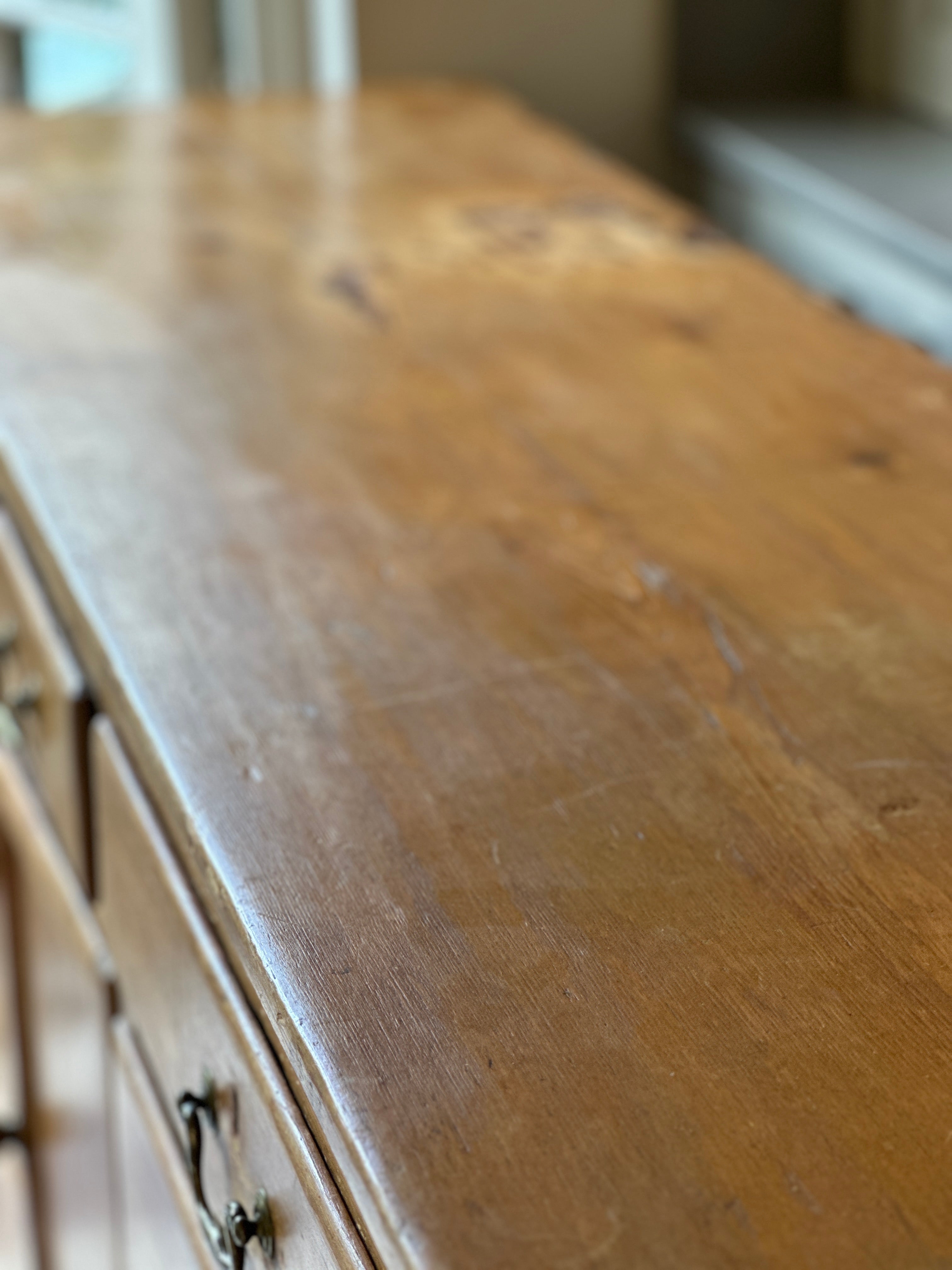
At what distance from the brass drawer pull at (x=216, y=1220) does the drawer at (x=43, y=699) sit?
8.5 inches

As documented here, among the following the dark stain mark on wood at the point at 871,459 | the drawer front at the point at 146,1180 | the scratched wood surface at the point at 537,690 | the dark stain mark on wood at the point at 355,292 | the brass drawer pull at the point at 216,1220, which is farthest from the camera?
the dark stain mark on wood at the point at 355,292

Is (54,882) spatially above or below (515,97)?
below

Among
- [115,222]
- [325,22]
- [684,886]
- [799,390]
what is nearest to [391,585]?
[684,886]

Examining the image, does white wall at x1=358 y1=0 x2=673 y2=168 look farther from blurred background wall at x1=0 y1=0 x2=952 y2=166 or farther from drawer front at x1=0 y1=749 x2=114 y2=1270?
drawer front at x1=0 y1=749 x2=114 y2=1270

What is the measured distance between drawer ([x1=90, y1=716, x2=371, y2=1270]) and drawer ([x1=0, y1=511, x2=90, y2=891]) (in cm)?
2

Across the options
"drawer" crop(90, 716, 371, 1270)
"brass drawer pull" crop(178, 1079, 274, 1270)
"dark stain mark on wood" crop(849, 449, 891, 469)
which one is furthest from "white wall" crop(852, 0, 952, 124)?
"brass drawer pull" crop(178, 1079, 274, 1270)

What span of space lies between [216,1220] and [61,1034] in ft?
1.26

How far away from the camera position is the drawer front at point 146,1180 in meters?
0.65

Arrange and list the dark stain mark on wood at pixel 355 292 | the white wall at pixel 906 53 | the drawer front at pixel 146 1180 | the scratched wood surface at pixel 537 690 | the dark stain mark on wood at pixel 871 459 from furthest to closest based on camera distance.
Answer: the white wall at pixel 906 53 < the dark stain mark on wood at pixel 355 292 < the dark stain mark on wood at pixel 871 459 < the drawer front at pixel 146 1180 < the scratched wood surface at pixel 537 690

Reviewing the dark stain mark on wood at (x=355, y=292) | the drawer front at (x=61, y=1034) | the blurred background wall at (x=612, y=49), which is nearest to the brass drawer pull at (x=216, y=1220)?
the drawer front at (x=61, y=1034)

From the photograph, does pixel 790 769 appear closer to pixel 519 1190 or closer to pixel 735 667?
pixel 735 667

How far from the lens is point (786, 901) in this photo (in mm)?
471

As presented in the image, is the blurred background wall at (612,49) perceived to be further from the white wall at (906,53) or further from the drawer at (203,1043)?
the drawer at (203,1043)

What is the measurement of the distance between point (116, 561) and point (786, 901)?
358mm
